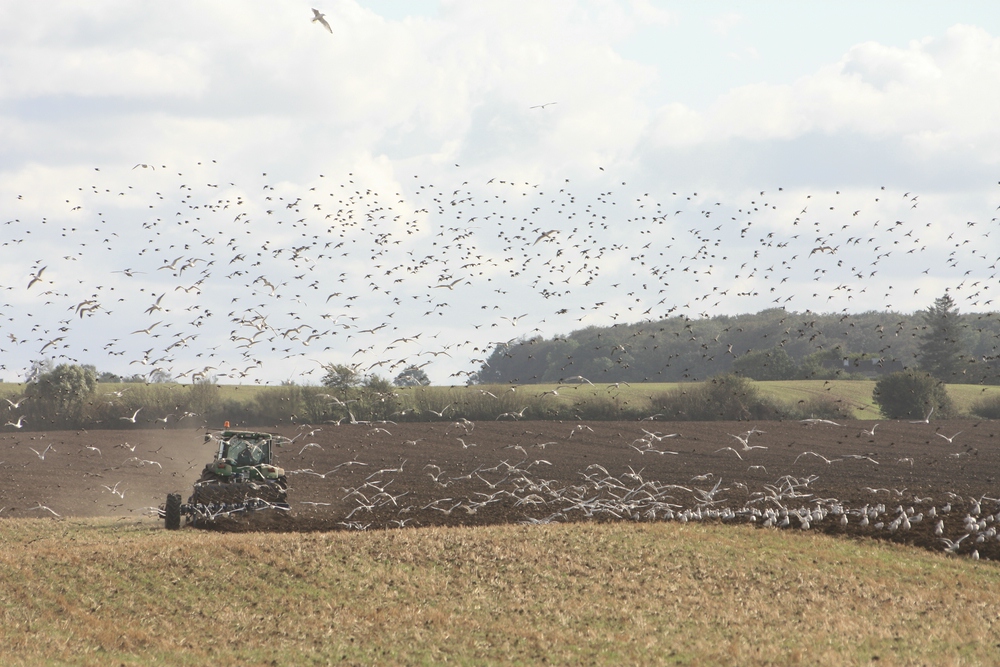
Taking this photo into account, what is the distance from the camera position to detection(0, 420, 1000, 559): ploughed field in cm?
3456

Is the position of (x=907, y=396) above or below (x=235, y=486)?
above

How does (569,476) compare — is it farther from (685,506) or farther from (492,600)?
(492,600)

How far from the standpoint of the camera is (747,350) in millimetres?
107750

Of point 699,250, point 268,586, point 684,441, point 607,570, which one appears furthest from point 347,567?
point 684,441

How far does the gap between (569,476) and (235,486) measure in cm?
2130

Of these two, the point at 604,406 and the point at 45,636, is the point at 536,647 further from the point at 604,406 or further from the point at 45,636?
the point at 604,406

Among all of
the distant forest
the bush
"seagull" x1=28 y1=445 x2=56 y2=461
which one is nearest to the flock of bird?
"seagull" x1=28 y1=445 x2=56 y2=461

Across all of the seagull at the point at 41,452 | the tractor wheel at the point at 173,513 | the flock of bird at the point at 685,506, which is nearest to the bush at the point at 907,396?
the flock of bird at the point at 685,506

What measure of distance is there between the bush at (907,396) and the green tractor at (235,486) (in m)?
61.1

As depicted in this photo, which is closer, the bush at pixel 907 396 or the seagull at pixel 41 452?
the seagull at pixel 41 452

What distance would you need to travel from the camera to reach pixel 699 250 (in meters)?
45.6

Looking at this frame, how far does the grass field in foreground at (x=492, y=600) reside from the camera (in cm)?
1945

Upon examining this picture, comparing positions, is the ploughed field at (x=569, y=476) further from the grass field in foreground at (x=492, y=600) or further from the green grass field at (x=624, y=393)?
the green grass field at (x=624, y=393)

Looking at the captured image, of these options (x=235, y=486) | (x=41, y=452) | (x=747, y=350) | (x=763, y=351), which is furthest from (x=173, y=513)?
(x=763, y=351)
